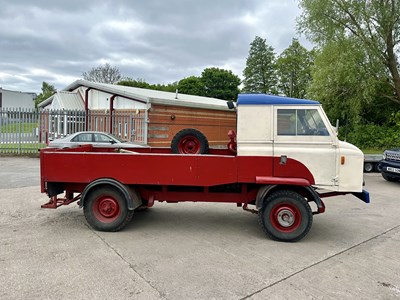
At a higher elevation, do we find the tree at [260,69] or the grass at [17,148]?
the tree at [260,69]

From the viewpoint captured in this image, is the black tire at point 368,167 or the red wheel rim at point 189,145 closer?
the red wheel rim at point 189,145

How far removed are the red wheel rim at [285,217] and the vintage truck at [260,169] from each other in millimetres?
16

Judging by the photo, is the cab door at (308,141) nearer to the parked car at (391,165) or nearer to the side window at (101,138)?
the parked car at (391,165)

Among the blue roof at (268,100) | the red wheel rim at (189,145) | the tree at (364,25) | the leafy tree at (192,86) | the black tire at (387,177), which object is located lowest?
the black tire at (387,177)

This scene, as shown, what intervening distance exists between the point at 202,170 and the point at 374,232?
3.46m

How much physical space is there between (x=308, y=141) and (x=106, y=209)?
11.7 feet

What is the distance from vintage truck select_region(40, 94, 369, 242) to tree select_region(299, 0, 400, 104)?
1569 cm

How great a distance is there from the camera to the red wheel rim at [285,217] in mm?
4891

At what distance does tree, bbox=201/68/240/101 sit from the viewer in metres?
55.0

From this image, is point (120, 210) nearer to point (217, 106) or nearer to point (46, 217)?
point (46, 217)

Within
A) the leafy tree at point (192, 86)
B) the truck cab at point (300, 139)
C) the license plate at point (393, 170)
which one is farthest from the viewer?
the leafy tree at point (192, 86)

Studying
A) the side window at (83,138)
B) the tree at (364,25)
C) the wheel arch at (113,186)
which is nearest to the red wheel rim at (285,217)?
the wheel arch at (113,186)

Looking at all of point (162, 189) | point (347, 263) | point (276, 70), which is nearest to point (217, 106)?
point (162, 189)

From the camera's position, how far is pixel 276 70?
170 ft
